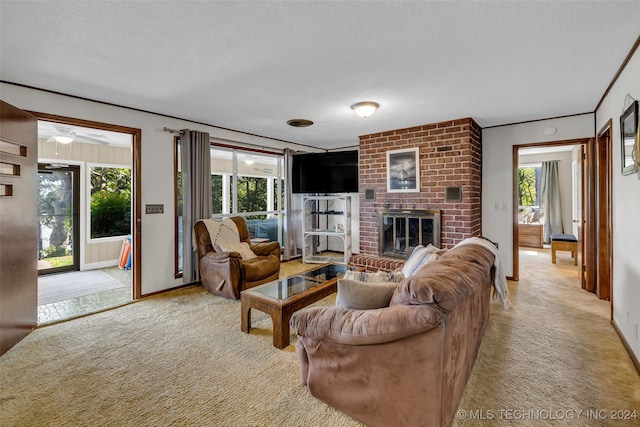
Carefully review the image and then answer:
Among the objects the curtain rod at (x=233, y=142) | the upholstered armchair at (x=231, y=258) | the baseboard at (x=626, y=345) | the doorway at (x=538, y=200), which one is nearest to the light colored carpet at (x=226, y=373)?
the baseboard at (x=626, y=345)

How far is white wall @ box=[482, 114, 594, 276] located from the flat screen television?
2009 mm

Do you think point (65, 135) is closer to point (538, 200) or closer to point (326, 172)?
point (326, 172)

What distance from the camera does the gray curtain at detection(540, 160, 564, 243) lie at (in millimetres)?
7066

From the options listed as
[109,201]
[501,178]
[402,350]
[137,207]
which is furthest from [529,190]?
[109,201]

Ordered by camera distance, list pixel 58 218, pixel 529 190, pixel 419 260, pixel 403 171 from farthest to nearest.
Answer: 1. pixel 529 190
2. pixel 58 218
3. pixel 403 171
4. pixel 419 260

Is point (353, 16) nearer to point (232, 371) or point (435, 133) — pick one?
point (232, 371)

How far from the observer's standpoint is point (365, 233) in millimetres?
4930

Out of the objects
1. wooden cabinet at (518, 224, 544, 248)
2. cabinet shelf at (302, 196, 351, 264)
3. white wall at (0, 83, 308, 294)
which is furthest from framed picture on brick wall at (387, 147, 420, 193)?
wooden cabinet at (518, 224, 544, 248)

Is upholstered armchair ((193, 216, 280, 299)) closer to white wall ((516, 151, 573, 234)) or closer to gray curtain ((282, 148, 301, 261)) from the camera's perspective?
gray curtain ((282, 148, 301, 261))

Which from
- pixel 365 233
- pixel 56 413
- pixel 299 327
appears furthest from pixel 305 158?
pixel 56 413

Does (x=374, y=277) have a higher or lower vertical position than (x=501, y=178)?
lower

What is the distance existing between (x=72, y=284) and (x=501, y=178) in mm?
6433

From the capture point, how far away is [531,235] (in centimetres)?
707

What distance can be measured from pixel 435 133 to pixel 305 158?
94.0 inches
